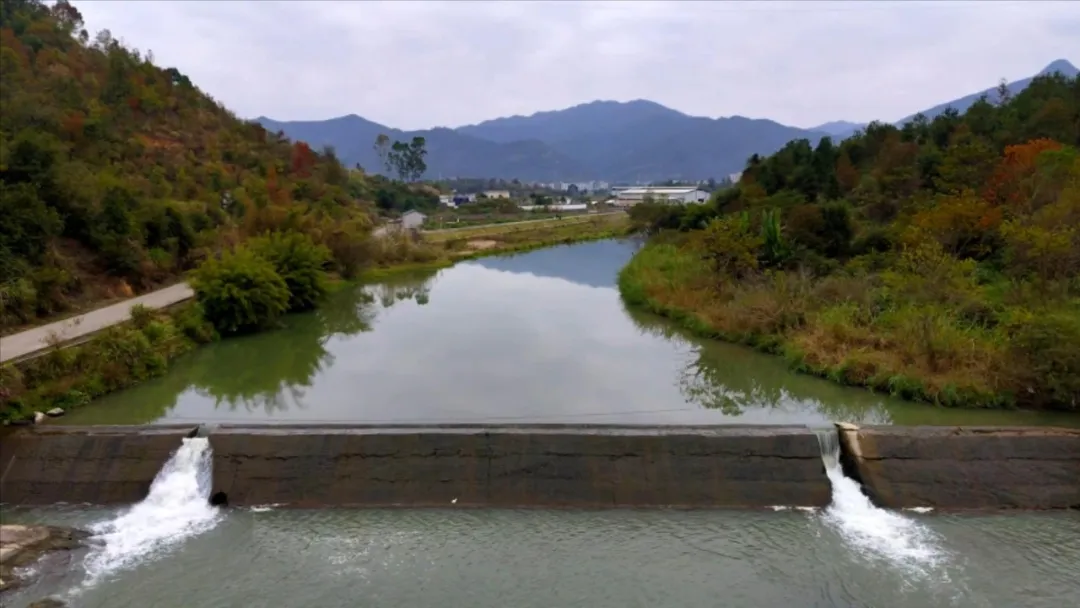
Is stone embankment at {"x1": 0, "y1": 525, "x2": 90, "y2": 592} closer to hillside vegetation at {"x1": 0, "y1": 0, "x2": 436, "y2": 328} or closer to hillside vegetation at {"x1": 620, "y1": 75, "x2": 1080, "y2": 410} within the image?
hillside vegetation at {"x1": 0, "y1": 0, "x2": 436, "y2": 328}

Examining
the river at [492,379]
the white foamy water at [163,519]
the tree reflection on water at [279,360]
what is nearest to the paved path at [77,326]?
the river at [492,379]

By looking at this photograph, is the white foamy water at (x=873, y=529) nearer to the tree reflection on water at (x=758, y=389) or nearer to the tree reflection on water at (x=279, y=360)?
the tree reflection on water at (x=758, y=389)

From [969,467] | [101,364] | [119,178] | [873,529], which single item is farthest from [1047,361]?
[119,178]

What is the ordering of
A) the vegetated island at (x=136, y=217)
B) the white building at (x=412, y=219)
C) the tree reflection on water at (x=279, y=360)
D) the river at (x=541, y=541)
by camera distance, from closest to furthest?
the river at (x=541, y=541) → the tree reflection on water at (x=279, y=360) → the vegetated island at (x=136, y=217) → the white building at (x=412, y=219)

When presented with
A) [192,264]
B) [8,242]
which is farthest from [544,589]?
[192,264]

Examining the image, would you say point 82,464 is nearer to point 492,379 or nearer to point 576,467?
point 576,467

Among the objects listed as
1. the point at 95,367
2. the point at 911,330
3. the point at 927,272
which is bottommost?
the point at 911,330
